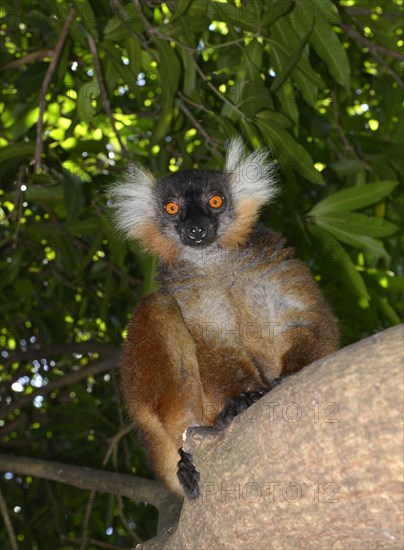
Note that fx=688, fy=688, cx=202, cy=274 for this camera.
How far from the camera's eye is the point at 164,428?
447 centimetres

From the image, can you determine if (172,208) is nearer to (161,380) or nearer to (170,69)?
(170,69)

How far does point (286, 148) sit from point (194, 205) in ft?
2.96

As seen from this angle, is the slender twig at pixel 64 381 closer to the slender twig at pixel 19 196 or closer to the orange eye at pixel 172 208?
the slender twig at pixel 19 196

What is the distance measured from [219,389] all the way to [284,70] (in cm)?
261

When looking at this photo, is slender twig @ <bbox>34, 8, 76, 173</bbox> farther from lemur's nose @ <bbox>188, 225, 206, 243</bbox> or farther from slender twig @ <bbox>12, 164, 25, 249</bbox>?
lemur's nose @ <bbox>188, 225, 206, 243</bbox>

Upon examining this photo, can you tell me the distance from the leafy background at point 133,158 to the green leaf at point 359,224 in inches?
0.5

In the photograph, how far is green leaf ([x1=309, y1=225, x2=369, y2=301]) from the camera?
19.5 ft

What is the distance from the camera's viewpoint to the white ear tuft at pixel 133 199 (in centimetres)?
607

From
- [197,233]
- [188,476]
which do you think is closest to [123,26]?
[197,233]

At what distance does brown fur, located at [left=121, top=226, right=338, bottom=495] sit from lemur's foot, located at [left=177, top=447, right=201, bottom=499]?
486 millimetres

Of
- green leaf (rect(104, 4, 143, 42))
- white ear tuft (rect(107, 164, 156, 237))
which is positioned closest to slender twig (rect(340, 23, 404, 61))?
green leaf (rect(104, 4, 143, 42))

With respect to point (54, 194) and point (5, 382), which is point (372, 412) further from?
point (5, 382)

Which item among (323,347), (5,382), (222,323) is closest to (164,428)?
(222,323)

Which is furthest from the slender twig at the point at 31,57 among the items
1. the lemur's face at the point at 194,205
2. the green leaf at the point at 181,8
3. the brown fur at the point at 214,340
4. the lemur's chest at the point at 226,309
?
the lemur's chest at the point at 226,309
